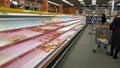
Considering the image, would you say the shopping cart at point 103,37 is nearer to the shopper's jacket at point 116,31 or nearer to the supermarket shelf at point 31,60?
the shopper's jacket at point 116,31

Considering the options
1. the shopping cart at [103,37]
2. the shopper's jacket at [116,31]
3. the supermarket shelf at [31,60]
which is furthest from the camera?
the shopping cart at [103,37]

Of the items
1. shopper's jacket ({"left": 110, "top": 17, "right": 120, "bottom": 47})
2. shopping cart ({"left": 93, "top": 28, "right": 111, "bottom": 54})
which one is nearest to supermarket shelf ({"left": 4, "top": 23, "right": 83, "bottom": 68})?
shopper's jacket ({"left": 110, "top": 17, "right": 120, "bottom": 47})

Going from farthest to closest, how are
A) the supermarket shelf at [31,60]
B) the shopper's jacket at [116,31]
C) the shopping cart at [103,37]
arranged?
the shopping cart at [103,37] < the shopper's jacket at [116,31] < the supermarket shelf at [31,60]

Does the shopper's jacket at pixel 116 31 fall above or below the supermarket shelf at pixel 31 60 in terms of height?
above

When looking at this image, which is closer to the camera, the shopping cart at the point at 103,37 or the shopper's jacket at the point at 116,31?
the shopper's jacket at the point at 116,31

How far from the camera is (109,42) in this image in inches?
261

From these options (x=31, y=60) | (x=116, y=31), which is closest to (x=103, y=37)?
(x=116, y=31)

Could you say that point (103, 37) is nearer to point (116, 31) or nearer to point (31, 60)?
point (116, 31)

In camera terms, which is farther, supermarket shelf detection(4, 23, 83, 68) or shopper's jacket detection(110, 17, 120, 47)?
shopper's jacket detection(110, 17, 120, 47)

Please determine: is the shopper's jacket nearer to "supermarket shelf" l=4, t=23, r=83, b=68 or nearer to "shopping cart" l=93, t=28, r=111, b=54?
"shopping cart" l=93, t=28, r=111, b=54

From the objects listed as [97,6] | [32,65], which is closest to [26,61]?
[32,65]

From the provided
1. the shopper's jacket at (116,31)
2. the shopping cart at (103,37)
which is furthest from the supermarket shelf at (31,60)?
the shopping cart at (103,37)

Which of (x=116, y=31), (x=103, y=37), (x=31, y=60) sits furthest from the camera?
(x=103, y=37)

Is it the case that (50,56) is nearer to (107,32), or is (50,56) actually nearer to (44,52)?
(44,52)
